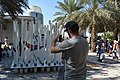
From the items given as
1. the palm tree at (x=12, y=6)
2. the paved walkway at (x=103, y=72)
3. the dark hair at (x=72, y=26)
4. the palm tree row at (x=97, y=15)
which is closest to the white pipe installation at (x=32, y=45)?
the paved walkway at (x=103, y=72)

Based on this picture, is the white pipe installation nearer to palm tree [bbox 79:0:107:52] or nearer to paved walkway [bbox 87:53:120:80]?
paved walkway [bbox 87:53:120:80]

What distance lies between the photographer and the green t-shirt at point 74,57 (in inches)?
121

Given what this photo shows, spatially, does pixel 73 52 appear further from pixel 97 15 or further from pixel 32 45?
pixel 97 15

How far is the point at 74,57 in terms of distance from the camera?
3.12 meters

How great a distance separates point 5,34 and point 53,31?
18.9 m

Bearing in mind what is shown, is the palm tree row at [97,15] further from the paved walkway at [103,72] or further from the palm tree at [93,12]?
the paved walkway at [103,72]

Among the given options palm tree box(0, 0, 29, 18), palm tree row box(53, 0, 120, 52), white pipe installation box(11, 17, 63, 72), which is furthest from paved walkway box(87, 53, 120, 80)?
palm tree row box(53, 0, 120, 52)

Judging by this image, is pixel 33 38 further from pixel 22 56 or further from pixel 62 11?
pixel 62 11

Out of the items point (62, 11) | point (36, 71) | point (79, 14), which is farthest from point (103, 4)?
point (36, 71)

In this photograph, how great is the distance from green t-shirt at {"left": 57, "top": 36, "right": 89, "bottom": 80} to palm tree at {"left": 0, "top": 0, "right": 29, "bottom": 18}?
9401mm

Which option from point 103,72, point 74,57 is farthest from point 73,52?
point 103,72

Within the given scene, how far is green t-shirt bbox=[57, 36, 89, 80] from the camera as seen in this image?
3082 millimetres

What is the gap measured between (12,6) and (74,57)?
33.1 feet

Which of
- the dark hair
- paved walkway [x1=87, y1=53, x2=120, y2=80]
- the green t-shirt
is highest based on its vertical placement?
the dark hair
